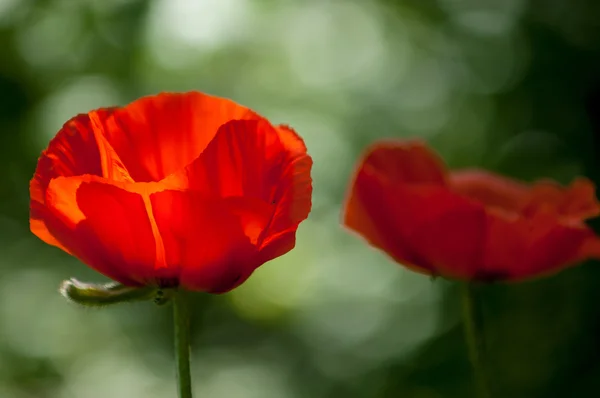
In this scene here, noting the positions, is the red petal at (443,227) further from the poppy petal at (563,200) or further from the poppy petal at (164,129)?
the poppy petal at (164,129)

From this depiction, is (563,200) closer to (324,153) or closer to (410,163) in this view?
(410,163)

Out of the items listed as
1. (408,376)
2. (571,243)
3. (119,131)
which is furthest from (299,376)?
(119,131)

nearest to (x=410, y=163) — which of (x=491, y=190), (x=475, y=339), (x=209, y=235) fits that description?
(x=491, y=190)

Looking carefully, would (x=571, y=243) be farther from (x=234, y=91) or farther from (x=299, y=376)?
(x=234, y=91)

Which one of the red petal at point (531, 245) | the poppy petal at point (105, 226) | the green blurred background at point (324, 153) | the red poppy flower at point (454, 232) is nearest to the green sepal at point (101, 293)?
the poppy petal at point (105, 226)

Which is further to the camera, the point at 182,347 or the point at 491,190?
the point at 491,190

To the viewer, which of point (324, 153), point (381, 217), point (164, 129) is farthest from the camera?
point (324, 153)
